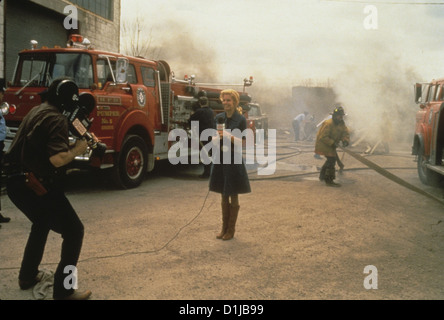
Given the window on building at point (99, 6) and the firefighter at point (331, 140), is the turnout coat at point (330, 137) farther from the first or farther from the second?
the window on building at point (99, 6)

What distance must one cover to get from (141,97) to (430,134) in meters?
5.95

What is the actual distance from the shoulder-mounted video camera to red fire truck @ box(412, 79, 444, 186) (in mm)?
6319

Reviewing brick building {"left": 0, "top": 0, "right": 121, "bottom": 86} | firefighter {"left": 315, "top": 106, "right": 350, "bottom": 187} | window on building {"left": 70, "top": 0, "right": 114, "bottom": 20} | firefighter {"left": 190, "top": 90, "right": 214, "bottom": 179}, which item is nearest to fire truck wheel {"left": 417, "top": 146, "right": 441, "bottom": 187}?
firefighter {"left": 315, "top": 106, "right": 350, "bottom": 187}

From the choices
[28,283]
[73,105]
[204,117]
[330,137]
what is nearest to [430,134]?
[330,137]

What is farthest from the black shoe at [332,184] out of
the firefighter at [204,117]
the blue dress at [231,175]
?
the blue dress at [231,175]

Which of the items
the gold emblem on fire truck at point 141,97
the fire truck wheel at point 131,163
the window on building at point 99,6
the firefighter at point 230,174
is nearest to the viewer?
the firefighter at point 230,174

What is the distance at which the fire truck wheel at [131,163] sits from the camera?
8.10 m

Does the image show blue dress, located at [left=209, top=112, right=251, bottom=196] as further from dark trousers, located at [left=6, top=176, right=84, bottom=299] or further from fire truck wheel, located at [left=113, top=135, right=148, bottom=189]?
fire truck wheel, located at [left=113, top=135, right=148, bottom=189]

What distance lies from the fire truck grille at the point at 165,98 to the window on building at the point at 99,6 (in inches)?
275

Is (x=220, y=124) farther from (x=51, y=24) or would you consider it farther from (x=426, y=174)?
(x=51, y=24)

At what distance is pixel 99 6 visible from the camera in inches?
626

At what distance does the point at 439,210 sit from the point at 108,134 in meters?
5.67

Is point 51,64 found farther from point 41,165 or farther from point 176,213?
point 41,165

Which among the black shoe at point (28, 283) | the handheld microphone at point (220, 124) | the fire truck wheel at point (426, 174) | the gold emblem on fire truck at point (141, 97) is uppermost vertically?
the gold emblem on fire truck at point (141, 97)
